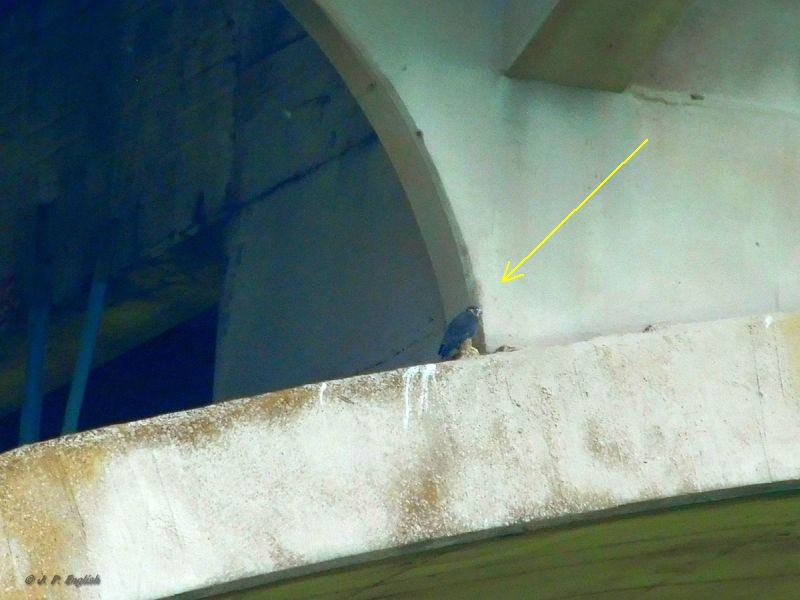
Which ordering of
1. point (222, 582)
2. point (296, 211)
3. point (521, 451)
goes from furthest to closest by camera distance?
1. point (296, 211)
2. point (521, 451)
3. point (222, 582)

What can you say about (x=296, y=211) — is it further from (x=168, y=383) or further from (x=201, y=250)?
(x=168, y=383)

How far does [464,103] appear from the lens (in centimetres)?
427

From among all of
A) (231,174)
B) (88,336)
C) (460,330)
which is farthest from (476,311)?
(88,336)

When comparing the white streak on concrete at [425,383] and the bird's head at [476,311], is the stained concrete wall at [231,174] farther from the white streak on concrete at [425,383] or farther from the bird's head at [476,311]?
the white streak on concrete at [425,383]

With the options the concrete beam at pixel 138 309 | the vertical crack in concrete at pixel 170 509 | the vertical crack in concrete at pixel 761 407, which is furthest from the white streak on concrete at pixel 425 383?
the concrete beam at pixel 138 309

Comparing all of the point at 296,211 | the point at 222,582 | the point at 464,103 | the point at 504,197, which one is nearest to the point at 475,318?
the point at 504,197

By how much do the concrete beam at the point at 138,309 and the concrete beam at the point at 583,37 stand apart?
2.44 meters

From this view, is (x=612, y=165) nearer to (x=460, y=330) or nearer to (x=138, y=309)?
(x=460, y=330)

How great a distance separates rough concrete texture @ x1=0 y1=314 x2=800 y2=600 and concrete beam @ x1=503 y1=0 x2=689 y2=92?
2.88 feet

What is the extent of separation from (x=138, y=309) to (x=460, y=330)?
3254 mm

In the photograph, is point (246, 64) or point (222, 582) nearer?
point (222, 582)

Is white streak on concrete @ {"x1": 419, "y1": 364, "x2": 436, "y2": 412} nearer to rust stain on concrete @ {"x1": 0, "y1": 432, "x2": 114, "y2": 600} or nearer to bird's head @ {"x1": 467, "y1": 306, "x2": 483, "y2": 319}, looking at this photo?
bird's head @ {"x1": 467, "y1": 306, "x2": 483, "y2": 319}

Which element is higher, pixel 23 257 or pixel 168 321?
pixel 23 257

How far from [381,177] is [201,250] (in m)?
1.52
